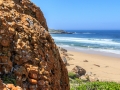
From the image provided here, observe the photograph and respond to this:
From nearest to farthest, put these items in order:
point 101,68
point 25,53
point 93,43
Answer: point 25,53 < point 101,68 < point 93,43

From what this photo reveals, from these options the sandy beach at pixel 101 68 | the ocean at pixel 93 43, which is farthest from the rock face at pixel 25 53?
the ocean at pixel 93 43

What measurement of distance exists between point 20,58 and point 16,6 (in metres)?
1.36

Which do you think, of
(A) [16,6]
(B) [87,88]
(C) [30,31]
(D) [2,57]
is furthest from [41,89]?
(B) [87,88]

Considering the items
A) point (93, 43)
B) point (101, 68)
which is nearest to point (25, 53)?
point (101, 68)

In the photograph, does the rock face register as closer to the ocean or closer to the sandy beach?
the sandy beach

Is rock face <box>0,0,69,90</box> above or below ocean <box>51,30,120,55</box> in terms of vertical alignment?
above

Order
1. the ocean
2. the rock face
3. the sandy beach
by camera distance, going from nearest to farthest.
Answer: the rock face, the sandy beach, the ocean

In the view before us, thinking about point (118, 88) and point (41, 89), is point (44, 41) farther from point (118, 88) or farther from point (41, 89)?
point (118, 88)

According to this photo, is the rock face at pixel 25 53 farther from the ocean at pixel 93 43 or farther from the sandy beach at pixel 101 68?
the ocean at pixel 93 43

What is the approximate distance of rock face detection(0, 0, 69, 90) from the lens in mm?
3400

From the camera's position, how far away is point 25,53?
11.8 ft

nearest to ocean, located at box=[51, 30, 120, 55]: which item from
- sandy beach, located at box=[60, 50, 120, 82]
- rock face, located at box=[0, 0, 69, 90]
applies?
sandy beach, located at box=[60, 50, 120, 82]

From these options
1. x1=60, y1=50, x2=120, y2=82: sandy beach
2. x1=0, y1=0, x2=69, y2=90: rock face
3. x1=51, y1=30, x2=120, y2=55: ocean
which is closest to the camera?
x1=0, y1=0, x2=69, y2=90: rock face

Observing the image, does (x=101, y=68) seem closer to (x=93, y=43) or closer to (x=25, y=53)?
(x=25, y=53)
